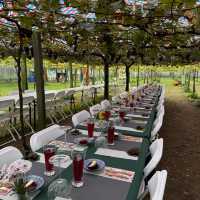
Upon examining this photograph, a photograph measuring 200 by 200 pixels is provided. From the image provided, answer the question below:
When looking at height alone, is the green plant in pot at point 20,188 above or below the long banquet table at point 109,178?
above

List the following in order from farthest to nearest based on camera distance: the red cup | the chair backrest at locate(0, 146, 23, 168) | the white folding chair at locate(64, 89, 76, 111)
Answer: the white folding chair at locate(64, 89, 76, 111) → the red cup → the chair backrest at locate(0, 146, 23, 168)

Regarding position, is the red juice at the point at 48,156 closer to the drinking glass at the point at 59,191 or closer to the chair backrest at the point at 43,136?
the drinking glass at the point at 59,191

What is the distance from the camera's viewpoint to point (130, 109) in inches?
194

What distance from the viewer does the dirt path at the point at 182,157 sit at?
3311mm

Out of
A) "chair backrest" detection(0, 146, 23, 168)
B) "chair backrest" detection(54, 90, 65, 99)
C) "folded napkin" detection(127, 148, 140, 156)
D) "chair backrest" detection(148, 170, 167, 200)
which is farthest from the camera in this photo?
"chair backrest" detection(54, 90, 65, 99)

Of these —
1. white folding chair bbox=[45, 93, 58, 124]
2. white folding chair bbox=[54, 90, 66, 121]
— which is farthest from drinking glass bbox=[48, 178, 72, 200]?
white folding chair bbox=[54, 90, 66, 121]

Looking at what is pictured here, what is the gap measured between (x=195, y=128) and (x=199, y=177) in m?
3.46

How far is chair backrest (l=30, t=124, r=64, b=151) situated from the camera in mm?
2668

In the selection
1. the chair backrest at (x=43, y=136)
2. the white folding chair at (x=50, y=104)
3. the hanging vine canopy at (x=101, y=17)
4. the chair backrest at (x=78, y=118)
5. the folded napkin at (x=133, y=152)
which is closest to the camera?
the folded napkin at (x=133, y=152)

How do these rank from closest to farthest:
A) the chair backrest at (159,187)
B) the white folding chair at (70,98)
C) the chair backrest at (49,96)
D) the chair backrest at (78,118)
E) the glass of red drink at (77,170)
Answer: the chair backrest at (159,187)
the glass of red drink at (77,170)
the chair backrest at (78,118)
the chair backrest at (49,96)
the white folding chair at (70,98)

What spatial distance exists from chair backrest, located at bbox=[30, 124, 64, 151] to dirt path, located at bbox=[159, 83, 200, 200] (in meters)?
1.69

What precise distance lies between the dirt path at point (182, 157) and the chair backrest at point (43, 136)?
1.69 meters

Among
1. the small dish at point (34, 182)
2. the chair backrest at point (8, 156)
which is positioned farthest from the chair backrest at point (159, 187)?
the chair backrest at point (8, 156)

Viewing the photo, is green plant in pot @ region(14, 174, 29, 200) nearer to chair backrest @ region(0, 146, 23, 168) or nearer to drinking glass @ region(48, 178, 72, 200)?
drinking glass @ region(48, 178, 72, 200)
